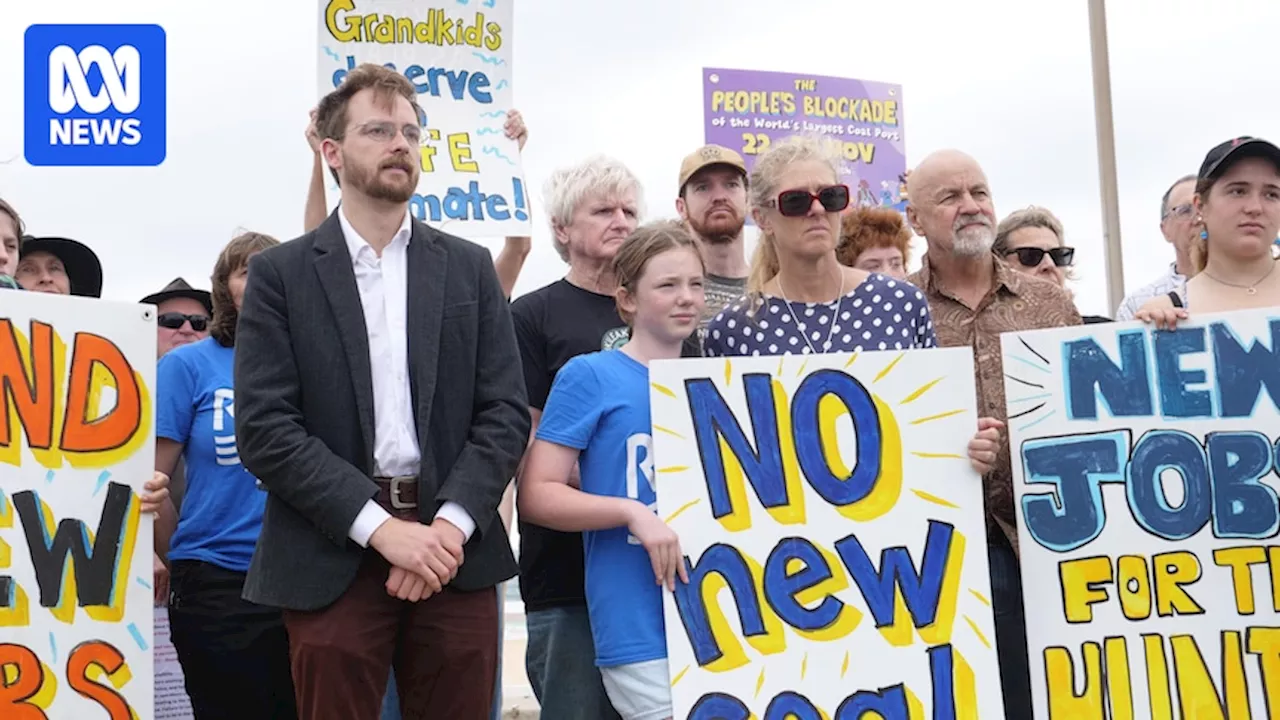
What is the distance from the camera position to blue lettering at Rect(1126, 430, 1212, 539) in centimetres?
344

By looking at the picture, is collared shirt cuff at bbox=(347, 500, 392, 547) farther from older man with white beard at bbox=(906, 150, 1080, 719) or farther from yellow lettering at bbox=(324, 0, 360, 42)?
yellow lettering at bbox=(324, 0, 360, 42)

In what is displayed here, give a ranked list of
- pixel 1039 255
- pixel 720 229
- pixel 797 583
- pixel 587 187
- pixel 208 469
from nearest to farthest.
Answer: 1. pixel 797 583
2. pixel 208 469
3. pixel 587 187
4. pixel 720 229
5. pixel 1039 255

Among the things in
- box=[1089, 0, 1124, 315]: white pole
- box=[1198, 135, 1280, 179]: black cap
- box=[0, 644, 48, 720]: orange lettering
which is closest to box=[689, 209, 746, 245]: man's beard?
box=[1198, 135, 1280, 179]: black cap

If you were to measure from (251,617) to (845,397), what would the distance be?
1724 millimetres

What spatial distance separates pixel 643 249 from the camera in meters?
3.56

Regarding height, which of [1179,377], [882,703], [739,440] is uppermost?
[1179,377]

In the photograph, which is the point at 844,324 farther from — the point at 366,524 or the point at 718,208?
the point at 366,524

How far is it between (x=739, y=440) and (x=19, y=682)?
178 centimetres

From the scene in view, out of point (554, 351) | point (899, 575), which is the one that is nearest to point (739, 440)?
point (899, 575)

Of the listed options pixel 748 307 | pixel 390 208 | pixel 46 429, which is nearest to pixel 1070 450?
pixel 748 307

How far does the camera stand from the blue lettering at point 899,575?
3348 millimetres

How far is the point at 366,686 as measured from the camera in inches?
120

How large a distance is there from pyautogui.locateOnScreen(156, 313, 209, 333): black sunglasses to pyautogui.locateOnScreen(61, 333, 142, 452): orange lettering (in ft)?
3.99

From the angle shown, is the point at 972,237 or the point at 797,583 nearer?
the point at 797,583
